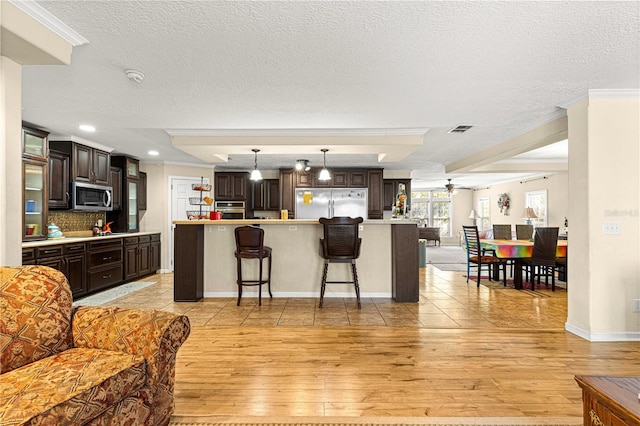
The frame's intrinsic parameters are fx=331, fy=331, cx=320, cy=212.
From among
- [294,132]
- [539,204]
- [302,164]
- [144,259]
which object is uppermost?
[294,132]

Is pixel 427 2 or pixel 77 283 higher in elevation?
pixel 427 2

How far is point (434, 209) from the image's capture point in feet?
43.1

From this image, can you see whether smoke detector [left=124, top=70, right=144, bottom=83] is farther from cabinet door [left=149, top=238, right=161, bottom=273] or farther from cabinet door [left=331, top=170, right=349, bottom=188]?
cabinet door [left=331, top=170, right=349, bottom=188]

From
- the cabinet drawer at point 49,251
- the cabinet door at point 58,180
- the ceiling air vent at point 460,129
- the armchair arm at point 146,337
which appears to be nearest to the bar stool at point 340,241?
the ceiling air vent at point 460,129

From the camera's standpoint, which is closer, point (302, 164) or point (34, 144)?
point (34, 144)

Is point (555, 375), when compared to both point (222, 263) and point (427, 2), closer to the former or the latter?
point (427, 2)

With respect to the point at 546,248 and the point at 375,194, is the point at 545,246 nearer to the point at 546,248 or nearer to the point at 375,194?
the point at 546,248

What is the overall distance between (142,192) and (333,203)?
3.93 meters

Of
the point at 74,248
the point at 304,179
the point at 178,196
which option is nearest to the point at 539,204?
the point at 304,179

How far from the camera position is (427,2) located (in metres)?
1.80

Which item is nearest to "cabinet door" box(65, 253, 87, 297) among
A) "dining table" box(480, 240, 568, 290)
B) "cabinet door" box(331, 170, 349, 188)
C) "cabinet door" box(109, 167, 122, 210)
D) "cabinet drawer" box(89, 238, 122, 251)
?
"cabinet drawer" box(89, 238, 122, 251)

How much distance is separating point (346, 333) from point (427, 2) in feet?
8.73

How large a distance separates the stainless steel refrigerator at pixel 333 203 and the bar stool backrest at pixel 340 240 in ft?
11.1

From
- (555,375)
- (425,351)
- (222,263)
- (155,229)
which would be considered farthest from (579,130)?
(155,229)
